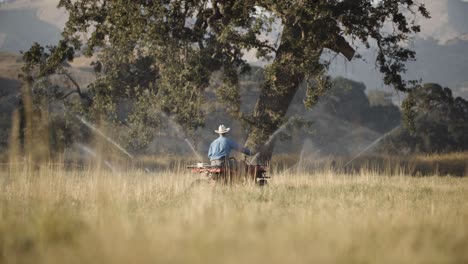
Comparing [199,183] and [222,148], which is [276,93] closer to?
[222,148]

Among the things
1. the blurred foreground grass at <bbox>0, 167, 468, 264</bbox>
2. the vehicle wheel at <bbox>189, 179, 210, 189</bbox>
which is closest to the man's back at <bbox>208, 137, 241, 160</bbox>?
the vehicle wheel at <bbox>189, 179, 210, 189</bbox>

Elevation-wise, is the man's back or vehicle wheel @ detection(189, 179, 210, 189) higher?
the man's back

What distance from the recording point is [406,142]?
5784 cm

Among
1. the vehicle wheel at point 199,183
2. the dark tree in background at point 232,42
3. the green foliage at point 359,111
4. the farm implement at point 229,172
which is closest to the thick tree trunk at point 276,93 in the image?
the dark tree in background at point 232,42

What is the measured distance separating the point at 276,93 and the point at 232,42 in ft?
8.63

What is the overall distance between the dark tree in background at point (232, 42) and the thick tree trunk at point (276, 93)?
3 cm

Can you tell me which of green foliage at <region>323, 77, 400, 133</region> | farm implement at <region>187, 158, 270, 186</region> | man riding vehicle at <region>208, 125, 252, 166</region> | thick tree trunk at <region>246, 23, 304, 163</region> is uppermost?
green foliage at <region>323, 77, 400, 133</region>

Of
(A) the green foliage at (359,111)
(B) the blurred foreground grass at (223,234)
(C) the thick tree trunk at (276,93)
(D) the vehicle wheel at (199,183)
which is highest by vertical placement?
(A) the green foliage at (359,111)

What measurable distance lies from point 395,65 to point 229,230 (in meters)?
17.2

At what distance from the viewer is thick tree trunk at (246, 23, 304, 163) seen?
1952 centimetres

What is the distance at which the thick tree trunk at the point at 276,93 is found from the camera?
1952 cm

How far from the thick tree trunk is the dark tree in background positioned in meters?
0.03

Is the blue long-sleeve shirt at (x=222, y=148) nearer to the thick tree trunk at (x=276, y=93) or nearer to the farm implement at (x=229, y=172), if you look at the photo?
the farm implement at (x=229, y=172)

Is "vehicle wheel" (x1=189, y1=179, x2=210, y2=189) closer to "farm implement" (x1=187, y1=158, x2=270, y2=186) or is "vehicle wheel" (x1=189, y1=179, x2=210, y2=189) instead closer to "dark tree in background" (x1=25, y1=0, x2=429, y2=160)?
"farm implement" (x1=187, y1=158, x2=270, y2=186)
